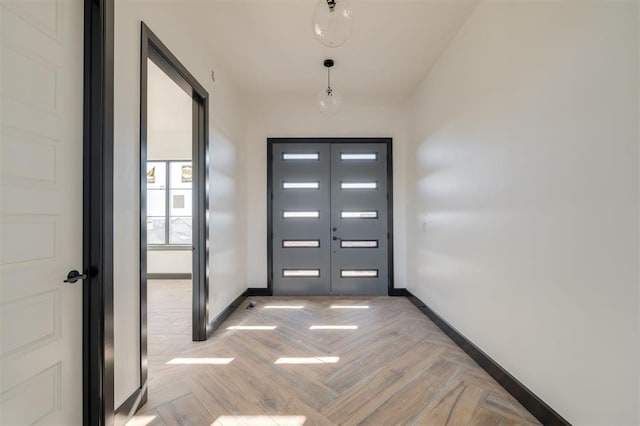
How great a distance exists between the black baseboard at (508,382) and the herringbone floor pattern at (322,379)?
0.18ft

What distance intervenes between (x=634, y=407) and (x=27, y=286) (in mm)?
2804

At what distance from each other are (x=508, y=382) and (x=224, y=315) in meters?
2.93

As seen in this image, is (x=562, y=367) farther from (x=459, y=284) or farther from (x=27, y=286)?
(x=27, y=286)

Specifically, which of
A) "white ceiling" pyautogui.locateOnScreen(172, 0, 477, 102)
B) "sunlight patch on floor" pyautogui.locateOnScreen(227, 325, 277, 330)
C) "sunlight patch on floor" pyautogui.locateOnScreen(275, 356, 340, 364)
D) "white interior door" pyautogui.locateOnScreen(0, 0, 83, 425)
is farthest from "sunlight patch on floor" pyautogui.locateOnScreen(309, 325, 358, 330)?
"white ceiling" pyautogui.locateOnScreen(172, 0, 477, 102)

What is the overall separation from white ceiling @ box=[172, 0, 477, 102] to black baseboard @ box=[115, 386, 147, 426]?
9.93 feet

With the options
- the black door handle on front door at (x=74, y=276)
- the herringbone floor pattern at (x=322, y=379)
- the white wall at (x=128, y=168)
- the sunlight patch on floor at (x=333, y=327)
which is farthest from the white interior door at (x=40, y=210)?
the sunlight patch on floor at (x=333, y=327)

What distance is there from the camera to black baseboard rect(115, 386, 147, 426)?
5.54 ft

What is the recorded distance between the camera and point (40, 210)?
1.32 m

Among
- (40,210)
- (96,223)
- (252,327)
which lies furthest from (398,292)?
(40,210)

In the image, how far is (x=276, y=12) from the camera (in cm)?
252

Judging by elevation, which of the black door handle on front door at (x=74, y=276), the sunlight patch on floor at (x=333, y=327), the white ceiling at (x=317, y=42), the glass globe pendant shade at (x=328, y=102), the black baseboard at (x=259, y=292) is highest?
the white ceiling at (x=317, y=42)

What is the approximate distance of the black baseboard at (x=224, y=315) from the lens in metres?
3.06

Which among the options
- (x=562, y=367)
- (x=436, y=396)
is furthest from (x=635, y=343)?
(x=436, y=396)

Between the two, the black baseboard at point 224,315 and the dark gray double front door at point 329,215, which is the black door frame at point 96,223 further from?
the dark gray double front door at point 329,215
